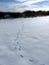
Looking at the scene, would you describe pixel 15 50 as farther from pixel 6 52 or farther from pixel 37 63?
pixel 37 63

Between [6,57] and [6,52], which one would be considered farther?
[6,52]

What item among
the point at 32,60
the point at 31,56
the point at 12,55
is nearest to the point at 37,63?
the point at 32,60

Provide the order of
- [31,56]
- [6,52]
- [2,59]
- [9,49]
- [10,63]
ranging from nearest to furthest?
[10,63] < [2,59] < [31,56] < [6,52] < [9,49]

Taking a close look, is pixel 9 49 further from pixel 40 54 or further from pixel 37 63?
pixel 37 63

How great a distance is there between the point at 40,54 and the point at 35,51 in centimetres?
37

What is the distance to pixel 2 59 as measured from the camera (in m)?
4.34

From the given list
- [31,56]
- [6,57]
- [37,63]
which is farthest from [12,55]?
[37,63]

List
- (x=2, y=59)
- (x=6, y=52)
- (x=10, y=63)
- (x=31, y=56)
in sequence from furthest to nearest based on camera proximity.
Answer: (x=6, y=52) < (x=31, y=56) < (x=2, y=59) < (x=10, y=63)

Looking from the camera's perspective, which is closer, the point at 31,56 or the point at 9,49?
the point at 31,56

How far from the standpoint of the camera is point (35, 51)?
5129 millimetres

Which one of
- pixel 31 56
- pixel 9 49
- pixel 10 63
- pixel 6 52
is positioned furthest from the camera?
pixel 9 49

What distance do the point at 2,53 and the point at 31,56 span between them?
0.96 m

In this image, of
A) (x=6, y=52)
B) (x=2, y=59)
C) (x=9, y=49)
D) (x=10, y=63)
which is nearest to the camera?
(x=10, y=63)

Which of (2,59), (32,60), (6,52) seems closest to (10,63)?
(2,59)
